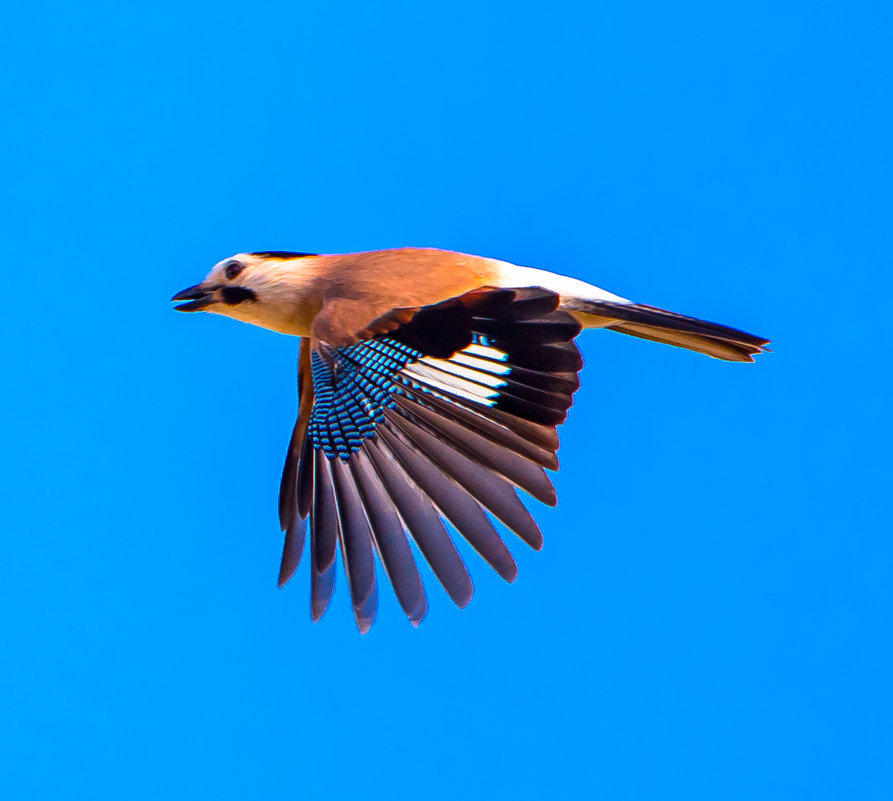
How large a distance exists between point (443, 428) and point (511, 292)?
0.39 meters

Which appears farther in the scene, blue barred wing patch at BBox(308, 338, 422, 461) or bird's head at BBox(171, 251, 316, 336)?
bird's head at BBox(171, 251, 316, 336)

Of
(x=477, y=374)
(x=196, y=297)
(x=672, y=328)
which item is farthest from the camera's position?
(x=196, y=297)

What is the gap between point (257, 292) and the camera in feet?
11.3

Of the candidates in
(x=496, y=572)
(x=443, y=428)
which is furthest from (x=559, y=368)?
(x=496, y=572)

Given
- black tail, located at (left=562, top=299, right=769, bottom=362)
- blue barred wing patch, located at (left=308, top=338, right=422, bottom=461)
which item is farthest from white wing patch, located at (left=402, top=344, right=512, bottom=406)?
black tail, located at (left=562, top=299, right=769, bottom=362)

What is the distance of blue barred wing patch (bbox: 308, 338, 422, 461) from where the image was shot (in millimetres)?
2729

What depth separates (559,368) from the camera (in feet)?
8.43

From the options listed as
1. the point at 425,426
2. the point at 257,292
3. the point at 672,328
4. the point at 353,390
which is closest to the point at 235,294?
the point at 257,292

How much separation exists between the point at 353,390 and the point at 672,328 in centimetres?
101

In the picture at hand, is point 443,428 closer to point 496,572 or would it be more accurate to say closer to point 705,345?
point 496,572

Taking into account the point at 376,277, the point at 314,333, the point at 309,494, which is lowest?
the point at 309,494

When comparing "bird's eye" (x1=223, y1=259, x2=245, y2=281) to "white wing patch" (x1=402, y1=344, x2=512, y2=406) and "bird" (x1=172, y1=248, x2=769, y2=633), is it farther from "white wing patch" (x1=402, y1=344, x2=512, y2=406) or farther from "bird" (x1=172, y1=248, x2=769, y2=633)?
"white wing patch" (x1=402, y1=344, x2=512, y2=406)

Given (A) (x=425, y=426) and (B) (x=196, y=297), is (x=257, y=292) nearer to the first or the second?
(B) (x=196, y=297)

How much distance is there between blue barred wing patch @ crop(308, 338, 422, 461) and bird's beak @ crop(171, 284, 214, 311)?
0.72m
